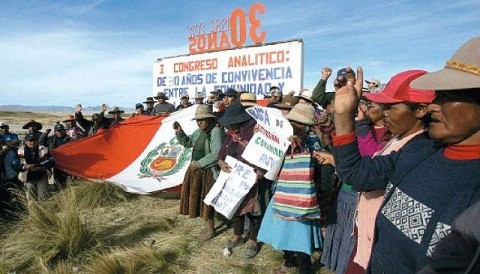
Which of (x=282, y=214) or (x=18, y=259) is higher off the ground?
(x=282, y=214)

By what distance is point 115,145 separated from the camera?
9.23m

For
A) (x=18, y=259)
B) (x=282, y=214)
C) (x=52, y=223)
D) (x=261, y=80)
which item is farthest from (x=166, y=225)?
(x=261, y=80)

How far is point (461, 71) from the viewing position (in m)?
1.50

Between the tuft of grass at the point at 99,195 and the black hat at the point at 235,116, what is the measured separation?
11.8 ft

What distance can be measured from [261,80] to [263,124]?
8.20 meters

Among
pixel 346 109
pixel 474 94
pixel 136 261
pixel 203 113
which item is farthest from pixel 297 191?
pixel 203 113

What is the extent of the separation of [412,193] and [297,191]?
199 cm

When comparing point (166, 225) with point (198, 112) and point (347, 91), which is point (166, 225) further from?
point (347, 91)

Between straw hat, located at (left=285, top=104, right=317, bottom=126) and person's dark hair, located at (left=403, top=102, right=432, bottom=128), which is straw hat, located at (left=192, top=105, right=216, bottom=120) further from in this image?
person's dark hair, located at (left=403, top=102, right=432, bottom=128)

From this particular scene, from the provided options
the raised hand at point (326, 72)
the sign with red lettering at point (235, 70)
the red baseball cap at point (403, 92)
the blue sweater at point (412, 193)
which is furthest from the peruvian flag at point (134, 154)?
the blue sweater at point (412, 193)

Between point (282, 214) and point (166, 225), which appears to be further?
point (166, 225)

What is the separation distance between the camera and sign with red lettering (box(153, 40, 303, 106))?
1127cm

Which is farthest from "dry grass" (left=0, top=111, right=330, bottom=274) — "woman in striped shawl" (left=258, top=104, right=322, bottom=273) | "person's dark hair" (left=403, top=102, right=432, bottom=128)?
"person's dark hair" (left=403, top=102, right=432, bottom=128)

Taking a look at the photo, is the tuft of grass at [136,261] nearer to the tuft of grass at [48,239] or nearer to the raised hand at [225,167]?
the tuft of grass at [48,239]
